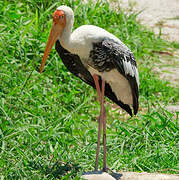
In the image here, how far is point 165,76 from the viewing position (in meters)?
7.02

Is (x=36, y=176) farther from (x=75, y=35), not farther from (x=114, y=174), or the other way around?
(x=75, y=35)

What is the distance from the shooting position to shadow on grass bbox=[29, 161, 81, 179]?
396 centimetres

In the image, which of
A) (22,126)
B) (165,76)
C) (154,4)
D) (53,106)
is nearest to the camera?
(22,126)

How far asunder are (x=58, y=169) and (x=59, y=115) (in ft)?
4.56

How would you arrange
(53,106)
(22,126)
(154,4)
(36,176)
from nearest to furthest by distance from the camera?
(36,176) < (22,126) < (53,106) < (154,4)

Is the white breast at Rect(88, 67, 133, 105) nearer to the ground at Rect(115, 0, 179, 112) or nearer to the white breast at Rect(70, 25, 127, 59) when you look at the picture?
the white breast at Rect(70, 25, 127, 59)

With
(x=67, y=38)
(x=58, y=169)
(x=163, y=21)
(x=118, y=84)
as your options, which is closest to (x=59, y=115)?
(x=118, y=84)

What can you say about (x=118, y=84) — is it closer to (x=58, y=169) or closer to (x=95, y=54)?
(x=95, y=54)

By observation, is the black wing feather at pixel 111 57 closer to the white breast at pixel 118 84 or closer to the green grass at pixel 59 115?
the white breast at pixel 118 84

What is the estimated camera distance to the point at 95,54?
398 centimetres

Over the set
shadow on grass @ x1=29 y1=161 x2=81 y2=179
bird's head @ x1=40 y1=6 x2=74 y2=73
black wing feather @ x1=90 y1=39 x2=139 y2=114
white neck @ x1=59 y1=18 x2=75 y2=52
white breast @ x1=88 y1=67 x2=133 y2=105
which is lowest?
shadow on grass @ x1=29 y1=161 x2=81 y2=179

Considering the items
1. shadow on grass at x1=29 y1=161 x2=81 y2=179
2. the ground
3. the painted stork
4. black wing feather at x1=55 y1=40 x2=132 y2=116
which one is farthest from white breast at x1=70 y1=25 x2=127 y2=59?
the ground

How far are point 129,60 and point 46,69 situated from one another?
200cm

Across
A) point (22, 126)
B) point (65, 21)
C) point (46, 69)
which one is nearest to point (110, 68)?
point (65, 21)
